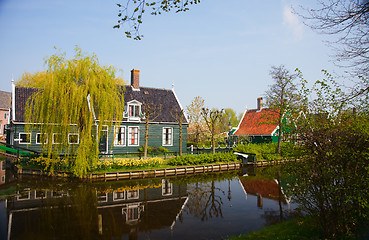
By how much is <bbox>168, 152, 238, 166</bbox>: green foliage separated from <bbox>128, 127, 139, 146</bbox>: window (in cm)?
553

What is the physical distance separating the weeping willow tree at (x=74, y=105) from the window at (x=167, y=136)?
10862 mm

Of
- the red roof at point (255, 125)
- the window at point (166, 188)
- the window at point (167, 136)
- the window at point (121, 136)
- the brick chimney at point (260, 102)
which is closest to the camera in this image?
the window at point (166, 188)

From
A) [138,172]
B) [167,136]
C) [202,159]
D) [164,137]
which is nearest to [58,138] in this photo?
[138,172]

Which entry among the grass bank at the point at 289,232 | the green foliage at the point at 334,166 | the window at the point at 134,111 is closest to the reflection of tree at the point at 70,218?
the grass bank at the point at 289,232

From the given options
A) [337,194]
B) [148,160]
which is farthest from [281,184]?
[337,194]

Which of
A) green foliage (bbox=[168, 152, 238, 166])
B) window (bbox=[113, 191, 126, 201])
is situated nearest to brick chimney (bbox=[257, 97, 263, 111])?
green foliage (bbox=[168, 152, 238, 166])

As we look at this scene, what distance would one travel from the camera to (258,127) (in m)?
39.1

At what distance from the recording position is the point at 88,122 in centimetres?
1683

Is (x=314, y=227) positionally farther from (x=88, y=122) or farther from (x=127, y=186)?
(x=88, y=122)

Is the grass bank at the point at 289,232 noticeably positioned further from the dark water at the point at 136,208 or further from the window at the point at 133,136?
the window at the point at 133,136

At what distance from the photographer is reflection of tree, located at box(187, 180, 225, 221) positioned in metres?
11.9

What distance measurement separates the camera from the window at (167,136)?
2796 cm

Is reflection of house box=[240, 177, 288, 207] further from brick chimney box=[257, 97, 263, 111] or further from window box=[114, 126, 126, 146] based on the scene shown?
brick chimney box=[257, 97, 263, 111]

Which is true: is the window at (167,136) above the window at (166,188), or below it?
above
